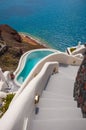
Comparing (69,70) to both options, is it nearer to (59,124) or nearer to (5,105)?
(5,105)

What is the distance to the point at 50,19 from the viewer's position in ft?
245

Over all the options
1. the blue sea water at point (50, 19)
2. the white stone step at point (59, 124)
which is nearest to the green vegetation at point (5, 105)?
the white stone step at point (59, 124)

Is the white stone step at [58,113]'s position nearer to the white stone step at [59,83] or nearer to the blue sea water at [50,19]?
the white stone step at [59,83]

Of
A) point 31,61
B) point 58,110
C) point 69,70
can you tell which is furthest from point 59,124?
point 31,61

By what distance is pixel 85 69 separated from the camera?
8.32 meters

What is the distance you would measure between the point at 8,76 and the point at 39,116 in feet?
46.9

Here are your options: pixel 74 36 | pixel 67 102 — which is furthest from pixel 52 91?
pixel 74 36

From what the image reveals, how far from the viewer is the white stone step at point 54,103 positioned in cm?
877

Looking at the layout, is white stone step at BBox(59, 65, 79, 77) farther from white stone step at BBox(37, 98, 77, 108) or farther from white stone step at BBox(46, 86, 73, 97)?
white stone step at BBox(37, 98, 77, 108)

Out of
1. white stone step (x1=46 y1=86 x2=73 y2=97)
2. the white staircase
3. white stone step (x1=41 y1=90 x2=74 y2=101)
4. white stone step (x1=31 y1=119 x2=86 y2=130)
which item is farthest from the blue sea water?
white stone step (x1=31 y1=119 x2=86 y2=130)

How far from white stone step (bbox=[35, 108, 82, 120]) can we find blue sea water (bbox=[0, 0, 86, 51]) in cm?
4577

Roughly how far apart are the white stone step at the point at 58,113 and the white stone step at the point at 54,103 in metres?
0.40

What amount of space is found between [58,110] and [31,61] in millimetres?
15022

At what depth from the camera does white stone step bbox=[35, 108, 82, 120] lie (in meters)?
7.95
